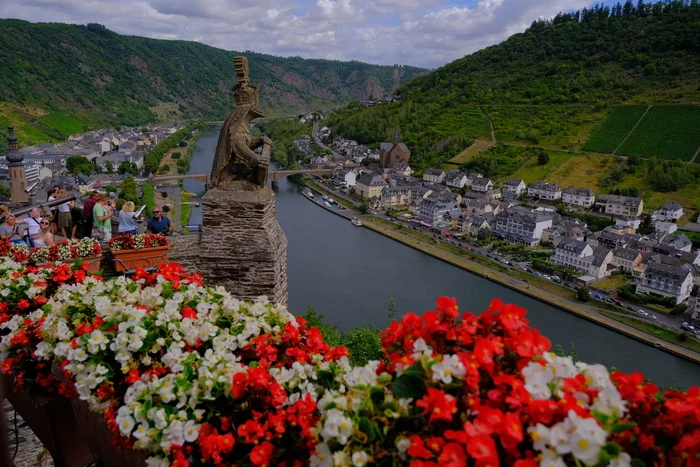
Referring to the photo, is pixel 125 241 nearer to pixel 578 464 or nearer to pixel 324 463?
pixel 324 463

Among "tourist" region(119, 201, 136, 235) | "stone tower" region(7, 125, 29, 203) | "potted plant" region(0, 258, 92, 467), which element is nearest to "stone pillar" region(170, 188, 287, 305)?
"tourist" region(119, 201, 136, 235)

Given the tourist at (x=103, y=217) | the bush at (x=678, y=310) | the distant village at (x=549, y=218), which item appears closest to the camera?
the tourist at (x=103, y=217)

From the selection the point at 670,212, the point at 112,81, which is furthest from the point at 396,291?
the point at 112,81

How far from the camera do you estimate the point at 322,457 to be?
1.68 m

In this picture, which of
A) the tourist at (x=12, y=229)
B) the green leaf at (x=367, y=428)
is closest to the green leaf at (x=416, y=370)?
the green leaf at (x=367, y=428)

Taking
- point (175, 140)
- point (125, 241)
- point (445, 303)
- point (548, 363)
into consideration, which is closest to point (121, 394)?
point (445, 303)

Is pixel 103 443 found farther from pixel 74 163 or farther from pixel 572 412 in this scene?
pixel 74 163

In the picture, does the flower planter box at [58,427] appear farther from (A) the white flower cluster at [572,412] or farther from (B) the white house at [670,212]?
(B) the white house at [670,212]

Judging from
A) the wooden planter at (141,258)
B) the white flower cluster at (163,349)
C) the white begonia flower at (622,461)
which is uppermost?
the white begonia flower at (622,461)

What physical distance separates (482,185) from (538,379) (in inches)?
1959

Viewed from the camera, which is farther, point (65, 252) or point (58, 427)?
point (65, 252)

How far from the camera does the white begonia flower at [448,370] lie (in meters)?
1.55

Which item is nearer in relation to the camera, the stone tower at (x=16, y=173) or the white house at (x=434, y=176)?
the stone tower at (x=16, y=173)

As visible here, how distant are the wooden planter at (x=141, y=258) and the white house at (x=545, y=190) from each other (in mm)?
44666
